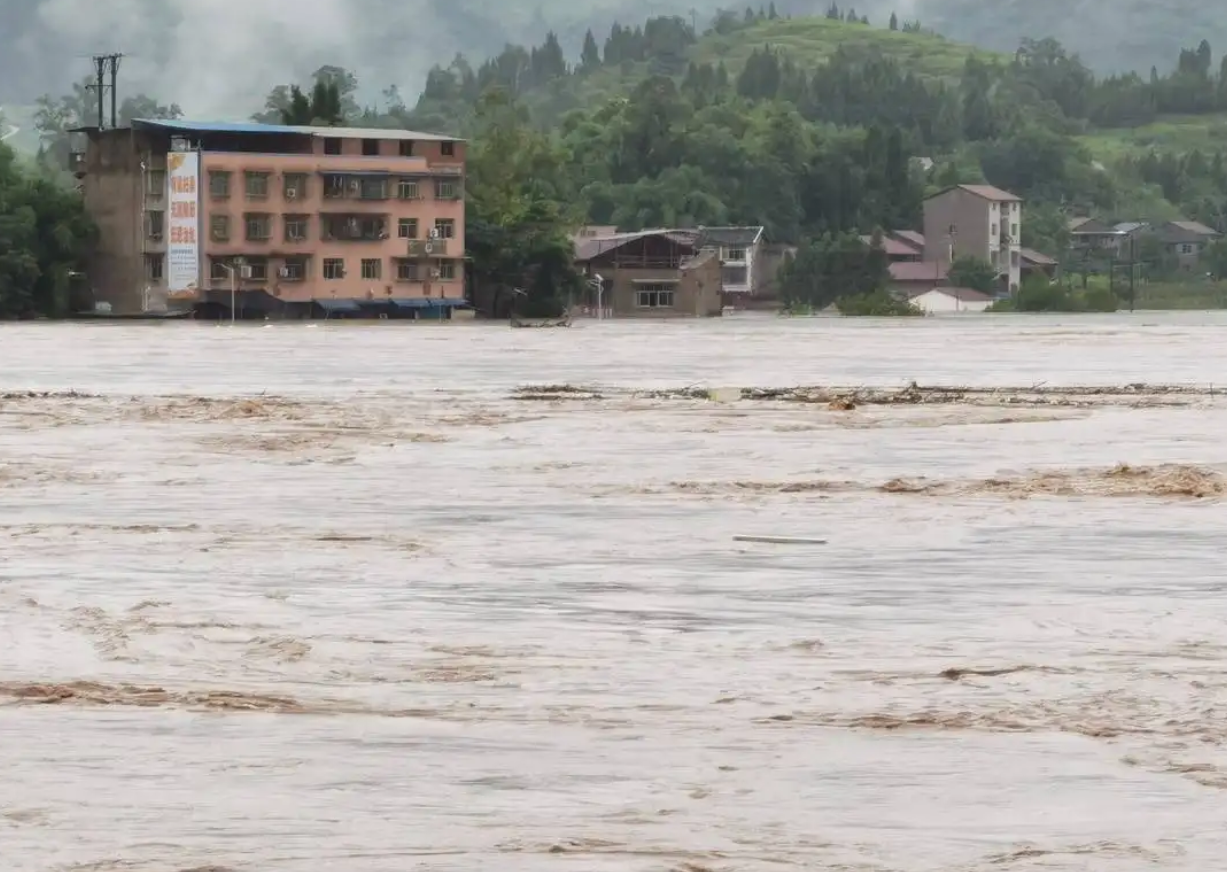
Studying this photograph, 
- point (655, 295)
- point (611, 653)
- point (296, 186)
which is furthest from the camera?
point (655, 295)

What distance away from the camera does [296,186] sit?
127 metres

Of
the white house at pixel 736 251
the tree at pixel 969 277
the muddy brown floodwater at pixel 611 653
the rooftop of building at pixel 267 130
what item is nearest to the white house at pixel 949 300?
the tree at pixel 969 277

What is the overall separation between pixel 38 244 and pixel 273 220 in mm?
12402

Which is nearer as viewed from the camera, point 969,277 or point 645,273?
point 645,273

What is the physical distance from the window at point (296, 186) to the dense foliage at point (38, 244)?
10.1 metres

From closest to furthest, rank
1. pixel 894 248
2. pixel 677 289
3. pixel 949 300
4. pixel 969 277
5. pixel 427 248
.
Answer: pixel 427 248
pixel 677 289
pixel 949 300
pixel 894 248
pixel 969 277

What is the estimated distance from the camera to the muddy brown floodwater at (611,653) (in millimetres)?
8836

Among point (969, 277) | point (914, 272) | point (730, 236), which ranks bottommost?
point (969, 277)

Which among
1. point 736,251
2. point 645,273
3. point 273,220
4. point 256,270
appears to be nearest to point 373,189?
point 273,220

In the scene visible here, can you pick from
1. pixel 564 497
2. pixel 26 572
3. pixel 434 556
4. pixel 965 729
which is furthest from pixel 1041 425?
pixel 965 729

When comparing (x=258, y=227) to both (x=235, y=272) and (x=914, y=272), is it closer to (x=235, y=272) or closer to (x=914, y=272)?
(x=235, y=272)

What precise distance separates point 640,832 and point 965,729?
226cm

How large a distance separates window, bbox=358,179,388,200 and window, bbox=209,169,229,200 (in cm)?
816

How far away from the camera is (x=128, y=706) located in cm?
1112
